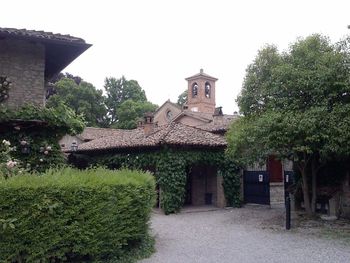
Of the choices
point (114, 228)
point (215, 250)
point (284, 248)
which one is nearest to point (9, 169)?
point (114, 228)

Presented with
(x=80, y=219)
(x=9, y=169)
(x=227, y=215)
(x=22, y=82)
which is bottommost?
(x=227, y=215)

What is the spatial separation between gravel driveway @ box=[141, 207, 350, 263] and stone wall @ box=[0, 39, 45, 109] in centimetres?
569

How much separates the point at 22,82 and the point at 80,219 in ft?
18.1

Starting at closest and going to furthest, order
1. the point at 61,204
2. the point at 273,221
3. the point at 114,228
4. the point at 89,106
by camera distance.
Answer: the point at 61,204
the point at 114,228
the point at 273,221
the point at 89,106

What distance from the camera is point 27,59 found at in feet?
36.6

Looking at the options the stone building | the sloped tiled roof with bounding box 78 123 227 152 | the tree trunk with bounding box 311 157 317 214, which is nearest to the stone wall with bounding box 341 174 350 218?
the tree trunk with bounding box 311 157 317 214

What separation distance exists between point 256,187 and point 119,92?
129 feet

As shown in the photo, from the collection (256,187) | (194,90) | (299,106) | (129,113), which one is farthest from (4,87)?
(129,113)

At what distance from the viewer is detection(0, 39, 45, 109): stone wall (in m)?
10.8

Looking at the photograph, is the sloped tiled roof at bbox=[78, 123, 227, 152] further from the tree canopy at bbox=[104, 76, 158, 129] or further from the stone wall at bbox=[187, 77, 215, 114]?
the tree canopy at bbox=[104, 76, 158, 129]

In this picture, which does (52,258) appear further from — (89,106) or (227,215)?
(89,106)

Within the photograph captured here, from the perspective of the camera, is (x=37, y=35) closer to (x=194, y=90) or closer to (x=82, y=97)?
(x=194, y=90)

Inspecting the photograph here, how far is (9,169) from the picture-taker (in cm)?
817

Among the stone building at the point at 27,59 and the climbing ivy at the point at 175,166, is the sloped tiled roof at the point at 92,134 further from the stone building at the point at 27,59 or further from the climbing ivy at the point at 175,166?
the stone building at the point at 27,59
